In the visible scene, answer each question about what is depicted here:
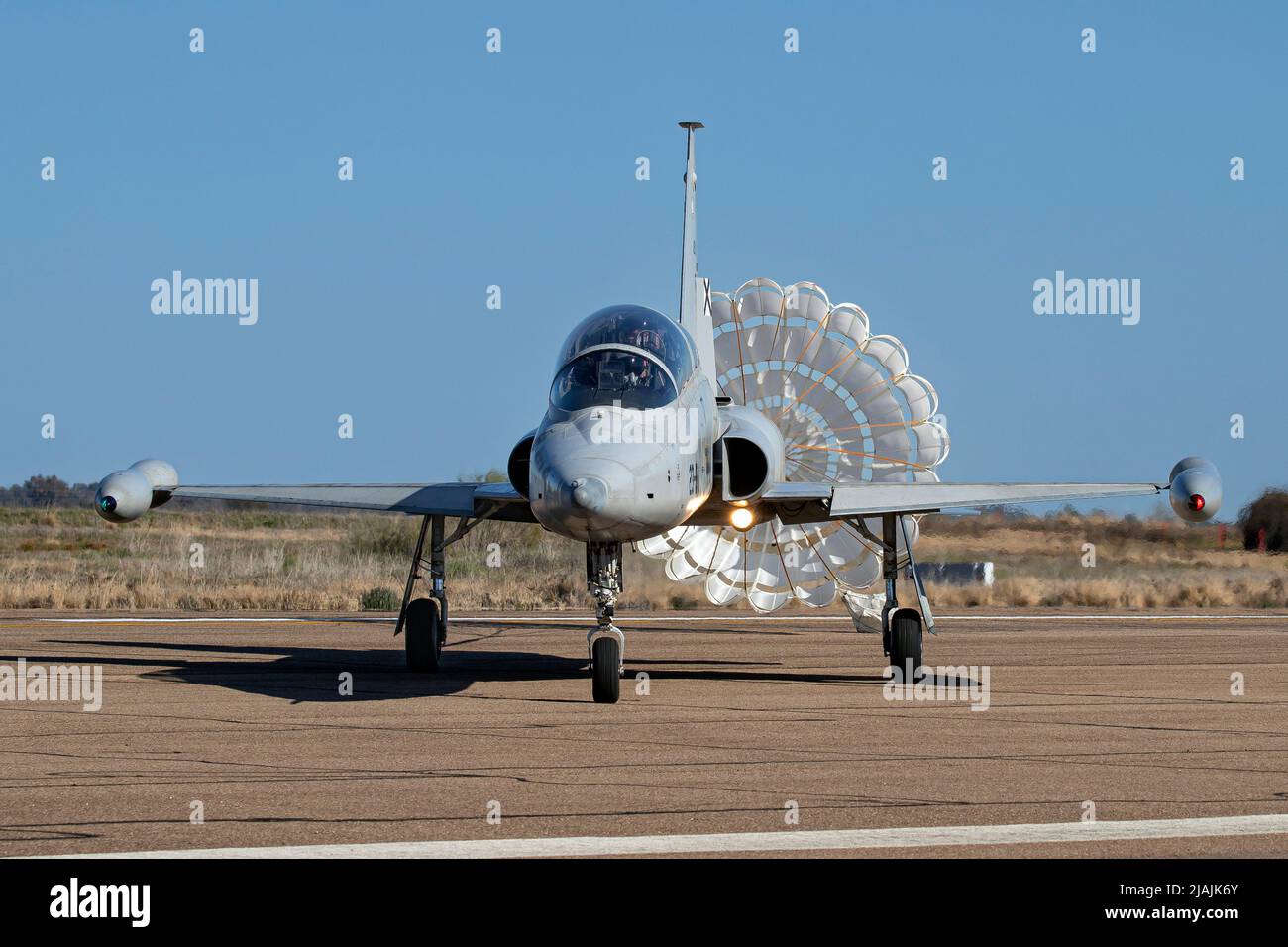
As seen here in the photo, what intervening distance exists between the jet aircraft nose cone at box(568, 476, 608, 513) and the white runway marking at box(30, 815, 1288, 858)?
246 inches

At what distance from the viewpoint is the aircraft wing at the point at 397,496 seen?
20.4 metres

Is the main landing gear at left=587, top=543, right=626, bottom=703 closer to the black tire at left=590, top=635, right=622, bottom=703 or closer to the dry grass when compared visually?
the black tire at left=590, top=635, right=622, bottom=703

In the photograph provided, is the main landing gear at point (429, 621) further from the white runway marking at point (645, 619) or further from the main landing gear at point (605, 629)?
the white runway marking at point (645, 619)

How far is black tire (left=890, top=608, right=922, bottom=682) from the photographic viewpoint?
20.3 meters

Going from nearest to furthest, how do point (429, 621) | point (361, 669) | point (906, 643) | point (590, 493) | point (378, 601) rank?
1. point (590, 493)
2. point (906, 643)
3. point (429, 621)
4. point (361, 669)
5. point (378, 601)

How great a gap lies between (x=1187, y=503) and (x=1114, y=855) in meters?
11.2

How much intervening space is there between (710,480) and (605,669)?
9.96 ft

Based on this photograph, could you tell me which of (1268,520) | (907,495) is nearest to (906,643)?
(907,495)

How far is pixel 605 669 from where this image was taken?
1686 cm

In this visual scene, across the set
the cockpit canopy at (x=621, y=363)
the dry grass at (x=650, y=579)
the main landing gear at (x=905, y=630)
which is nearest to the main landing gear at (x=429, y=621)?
the cockpit canopy at (x=621, y=363)

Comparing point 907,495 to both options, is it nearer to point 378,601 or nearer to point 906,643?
→ point 906,643
